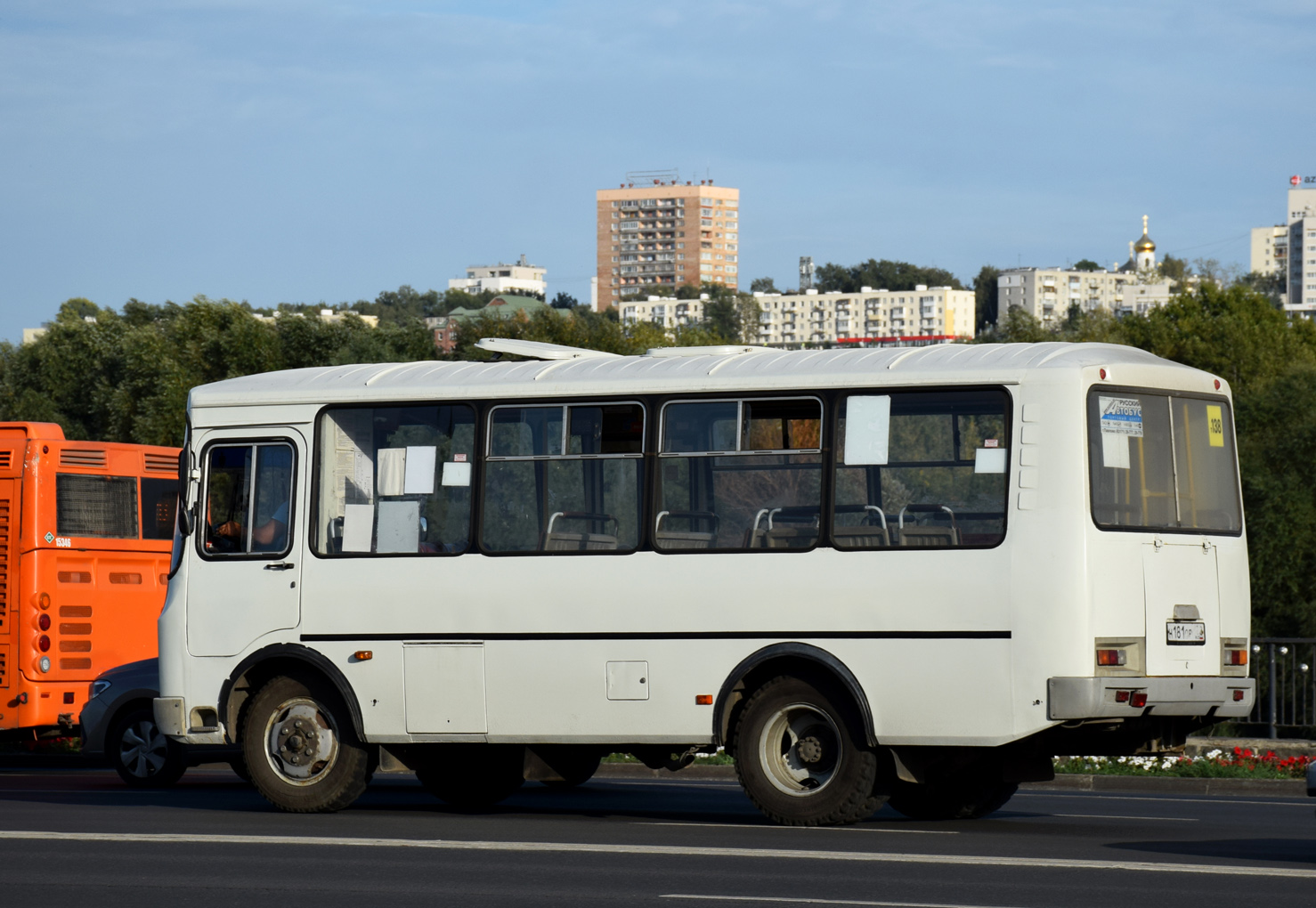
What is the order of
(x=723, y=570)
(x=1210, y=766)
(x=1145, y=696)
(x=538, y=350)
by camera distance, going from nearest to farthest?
1. (x=1145, y=696)
2. (x=723, y=570)
3. (x=538, y=350)
4. (x=1210, y=766)

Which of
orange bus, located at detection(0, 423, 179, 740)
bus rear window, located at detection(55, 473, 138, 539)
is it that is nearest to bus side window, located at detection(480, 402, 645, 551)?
orange bus, located at detection(0, 423, 179, 740)

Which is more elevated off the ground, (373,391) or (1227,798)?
(373,391)

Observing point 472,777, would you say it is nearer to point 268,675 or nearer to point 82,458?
point 268,675

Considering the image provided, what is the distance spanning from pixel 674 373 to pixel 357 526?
2.40m

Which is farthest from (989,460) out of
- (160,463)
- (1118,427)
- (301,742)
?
(160,463)

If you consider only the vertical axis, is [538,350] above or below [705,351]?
above

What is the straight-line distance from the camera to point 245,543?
41.9 ft

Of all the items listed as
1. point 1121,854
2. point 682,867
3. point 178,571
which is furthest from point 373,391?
point 1121,854

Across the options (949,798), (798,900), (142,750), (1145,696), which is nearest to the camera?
(798,900)

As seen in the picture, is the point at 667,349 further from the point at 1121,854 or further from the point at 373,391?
the point at 1121,854

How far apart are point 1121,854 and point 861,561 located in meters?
2.19

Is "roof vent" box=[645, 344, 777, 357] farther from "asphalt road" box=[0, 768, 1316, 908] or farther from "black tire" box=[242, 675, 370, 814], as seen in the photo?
"black tire" box=[242, 675, 370, 814]

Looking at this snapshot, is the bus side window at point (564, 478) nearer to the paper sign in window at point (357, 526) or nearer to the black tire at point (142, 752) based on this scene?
the paper sign in window at point (357, 526)

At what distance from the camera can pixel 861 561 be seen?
430 inches
